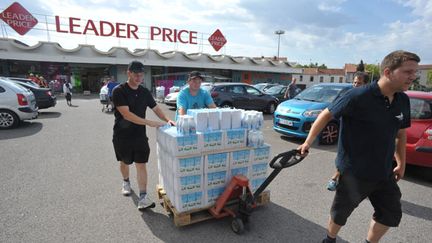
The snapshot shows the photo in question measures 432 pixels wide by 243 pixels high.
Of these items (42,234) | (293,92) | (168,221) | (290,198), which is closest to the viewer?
(42,234)

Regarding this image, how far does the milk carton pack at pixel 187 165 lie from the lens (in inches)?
111

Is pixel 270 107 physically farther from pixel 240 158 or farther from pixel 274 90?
pixel 240 158

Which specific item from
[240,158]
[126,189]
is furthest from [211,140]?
[126,189]

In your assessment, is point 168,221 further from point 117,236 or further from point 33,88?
point 33,88

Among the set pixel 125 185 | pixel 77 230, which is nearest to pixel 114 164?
pixel 125 185

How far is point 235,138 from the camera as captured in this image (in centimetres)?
305

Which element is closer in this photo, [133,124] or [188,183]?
[188,183]

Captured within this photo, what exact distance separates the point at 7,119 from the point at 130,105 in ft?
24.3

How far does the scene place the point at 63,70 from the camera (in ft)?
87.0

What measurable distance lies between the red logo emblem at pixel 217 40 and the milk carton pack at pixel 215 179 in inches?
1248

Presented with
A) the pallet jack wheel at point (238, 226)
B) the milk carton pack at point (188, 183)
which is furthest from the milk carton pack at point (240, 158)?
the pallet jack wheel at point (238, 226)

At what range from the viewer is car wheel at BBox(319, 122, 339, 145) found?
22.4 feet

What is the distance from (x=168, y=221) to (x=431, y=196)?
4035 millimetres

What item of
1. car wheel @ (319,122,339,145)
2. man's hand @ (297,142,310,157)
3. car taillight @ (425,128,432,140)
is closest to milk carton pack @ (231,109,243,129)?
man's hand @ (297,142,310,157)
